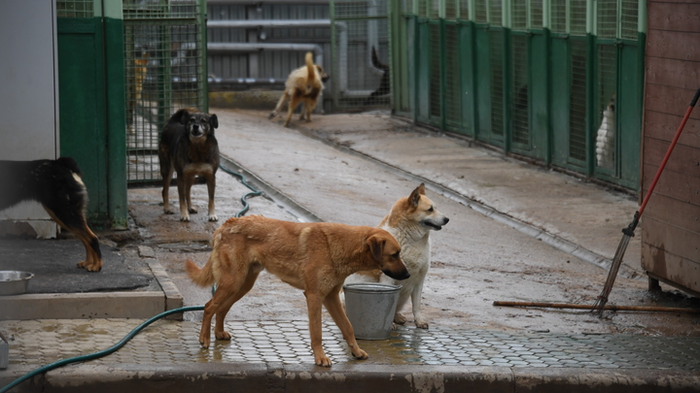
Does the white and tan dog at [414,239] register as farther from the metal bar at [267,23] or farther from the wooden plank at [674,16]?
the metal bar at [267,23]

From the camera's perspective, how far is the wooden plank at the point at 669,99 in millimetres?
7939

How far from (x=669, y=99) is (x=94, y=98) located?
17.1 ft

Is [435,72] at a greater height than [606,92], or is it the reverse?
[435,72]

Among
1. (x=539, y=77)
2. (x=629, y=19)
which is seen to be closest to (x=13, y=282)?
(x=629, y=19)

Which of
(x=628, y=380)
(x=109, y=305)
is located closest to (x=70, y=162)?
(x=109, y=305)

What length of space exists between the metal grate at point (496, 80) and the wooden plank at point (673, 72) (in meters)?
7.79

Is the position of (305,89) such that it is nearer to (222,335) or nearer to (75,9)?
(75,9)

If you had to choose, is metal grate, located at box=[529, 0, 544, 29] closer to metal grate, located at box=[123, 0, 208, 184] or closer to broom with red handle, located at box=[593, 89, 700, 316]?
metal grate, located at box=[123, 0, 208, 184]

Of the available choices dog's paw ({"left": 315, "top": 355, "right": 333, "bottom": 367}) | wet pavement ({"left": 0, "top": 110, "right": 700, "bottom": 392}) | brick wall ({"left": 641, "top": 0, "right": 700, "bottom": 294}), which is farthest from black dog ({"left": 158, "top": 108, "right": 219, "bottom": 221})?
dog's paw ({"left": 315, "top": 355, "right": 333, "bottom": 367})

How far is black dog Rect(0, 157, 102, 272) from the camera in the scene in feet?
25.3

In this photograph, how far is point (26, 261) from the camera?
26.1ft

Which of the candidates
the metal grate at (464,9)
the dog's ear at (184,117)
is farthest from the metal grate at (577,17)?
the dog's ear at (184,117)

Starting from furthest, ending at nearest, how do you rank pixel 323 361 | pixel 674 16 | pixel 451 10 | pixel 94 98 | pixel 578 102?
pixel 451 10 < pixel 578 102 < pixel 94 98 < pixel 674 16 < pixel 323 361

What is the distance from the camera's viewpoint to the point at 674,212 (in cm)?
816
